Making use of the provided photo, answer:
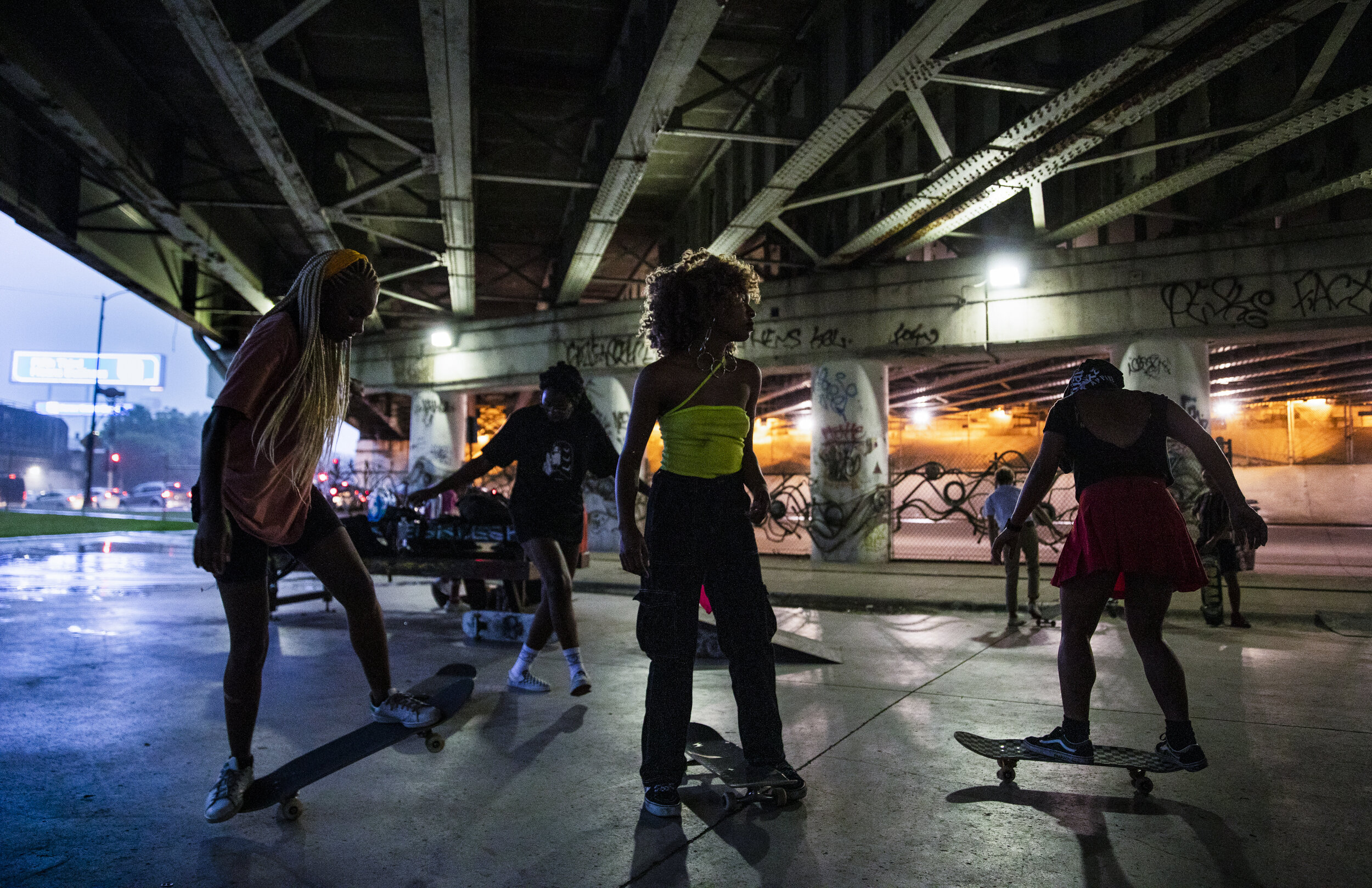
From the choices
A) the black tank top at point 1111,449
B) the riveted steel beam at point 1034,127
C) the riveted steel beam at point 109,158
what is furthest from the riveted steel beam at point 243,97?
the riveted steel beam at point 1034,127

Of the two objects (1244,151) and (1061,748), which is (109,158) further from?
(1244,151)

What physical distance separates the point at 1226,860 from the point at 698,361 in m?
2.38

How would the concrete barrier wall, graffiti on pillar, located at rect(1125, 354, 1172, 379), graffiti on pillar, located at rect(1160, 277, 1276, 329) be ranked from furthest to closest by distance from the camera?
the concrete barrier wall, graffiti on pillar, located at rect(1125, 354, 1172, 379), graffiti on pillar, located at rect(1160, 277, 1276, 329)

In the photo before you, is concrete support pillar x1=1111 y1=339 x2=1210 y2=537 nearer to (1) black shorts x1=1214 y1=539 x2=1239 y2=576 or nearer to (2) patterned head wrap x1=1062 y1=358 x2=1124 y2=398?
(1) black shorts x1=1214 y1=539 x2=1239 y2=576

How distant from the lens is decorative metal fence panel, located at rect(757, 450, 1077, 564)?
15.5 metres

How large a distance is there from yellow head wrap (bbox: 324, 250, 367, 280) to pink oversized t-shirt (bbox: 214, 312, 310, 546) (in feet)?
0.85

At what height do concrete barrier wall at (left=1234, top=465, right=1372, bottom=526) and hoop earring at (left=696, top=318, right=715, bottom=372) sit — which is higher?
hoop earring at (left=696, top=318, right=715, bottom=372)

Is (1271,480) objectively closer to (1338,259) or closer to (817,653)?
(1338,259)

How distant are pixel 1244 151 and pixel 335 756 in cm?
1122

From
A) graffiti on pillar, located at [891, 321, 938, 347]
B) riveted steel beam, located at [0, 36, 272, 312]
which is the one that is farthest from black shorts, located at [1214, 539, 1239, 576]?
riveted steel beam, located at [0, 36, 272, 312]

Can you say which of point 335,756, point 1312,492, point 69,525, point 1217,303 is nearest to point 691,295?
point 335,756

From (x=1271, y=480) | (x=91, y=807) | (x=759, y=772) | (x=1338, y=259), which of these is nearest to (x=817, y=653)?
(x=759, y=772)

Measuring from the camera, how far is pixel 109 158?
404 inches

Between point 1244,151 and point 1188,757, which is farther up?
point 1244,151
